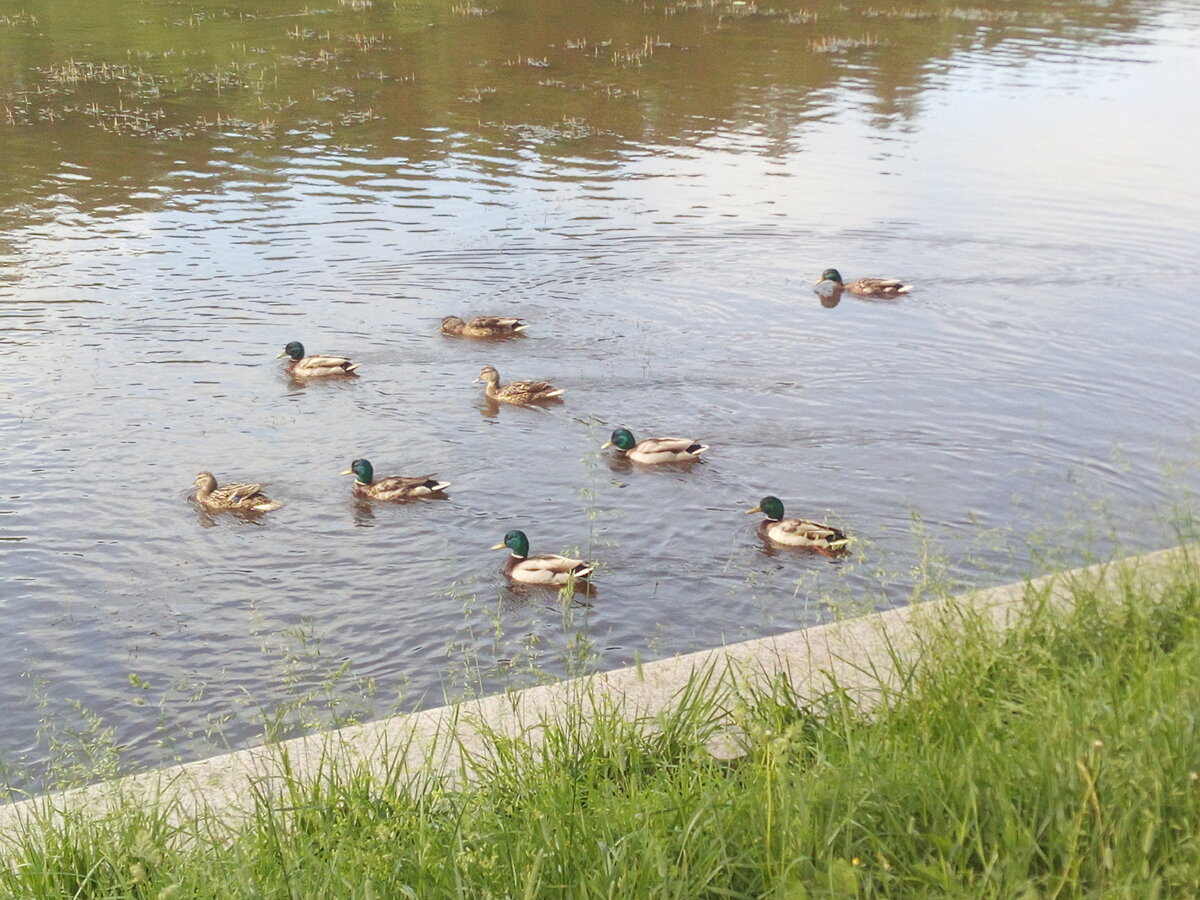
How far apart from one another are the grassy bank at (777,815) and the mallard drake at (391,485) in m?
5.70

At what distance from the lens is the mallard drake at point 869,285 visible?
15539 millimetres

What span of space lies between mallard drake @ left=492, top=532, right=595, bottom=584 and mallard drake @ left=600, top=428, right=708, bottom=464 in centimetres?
178

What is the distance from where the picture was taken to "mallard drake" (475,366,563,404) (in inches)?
498

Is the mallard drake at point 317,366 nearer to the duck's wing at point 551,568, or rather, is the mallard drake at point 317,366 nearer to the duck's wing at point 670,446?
the duck's wing at point 670,446

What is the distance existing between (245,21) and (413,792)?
31290 millimetres

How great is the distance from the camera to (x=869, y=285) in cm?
1553

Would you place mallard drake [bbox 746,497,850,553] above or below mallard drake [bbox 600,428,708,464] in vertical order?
below

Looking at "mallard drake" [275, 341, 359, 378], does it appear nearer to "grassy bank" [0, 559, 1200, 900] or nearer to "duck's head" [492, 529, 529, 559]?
"duck's head" [492, 529, 529, 559]

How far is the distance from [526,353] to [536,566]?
511 centimetres

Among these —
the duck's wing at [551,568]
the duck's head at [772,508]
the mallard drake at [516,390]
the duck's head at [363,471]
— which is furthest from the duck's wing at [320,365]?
the duck's head at [772,508]

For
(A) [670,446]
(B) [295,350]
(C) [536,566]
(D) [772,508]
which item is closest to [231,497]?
(C) [536,566]

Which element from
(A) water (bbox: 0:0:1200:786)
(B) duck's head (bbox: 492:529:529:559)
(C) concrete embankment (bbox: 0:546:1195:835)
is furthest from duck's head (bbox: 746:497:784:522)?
(C) concrete embankment (bbox: 0:546:1195:835)

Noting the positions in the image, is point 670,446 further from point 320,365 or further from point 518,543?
point 320,365

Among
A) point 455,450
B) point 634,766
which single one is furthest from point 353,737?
point 455,450
